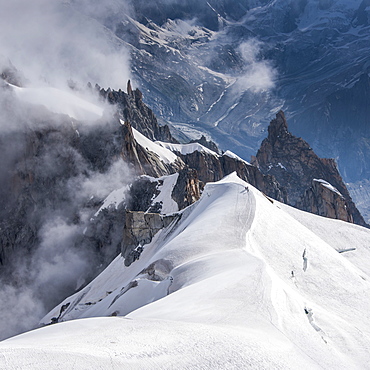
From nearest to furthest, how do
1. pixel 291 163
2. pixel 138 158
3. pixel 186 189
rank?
pixel 186 189, pixel 138 158, pixel 291 163

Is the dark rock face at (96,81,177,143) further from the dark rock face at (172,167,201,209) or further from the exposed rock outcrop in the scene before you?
the exposed rock outcrop

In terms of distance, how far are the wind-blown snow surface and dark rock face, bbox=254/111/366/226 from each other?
15484 centimetres

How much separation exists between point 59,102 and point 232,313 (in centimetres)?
11248

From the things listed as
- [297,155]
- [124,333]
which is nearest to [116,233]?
[124,333]

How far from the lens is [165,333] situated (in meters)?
11.3

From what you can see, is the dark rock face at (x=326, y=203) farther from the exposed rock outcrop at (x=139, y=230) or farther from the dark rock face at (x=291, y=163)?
the exposed rock outcrop at (x=139, y=230)

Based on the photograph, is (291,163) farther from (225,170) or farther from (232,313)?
(232,313)

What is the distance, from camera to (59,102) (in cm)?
11706

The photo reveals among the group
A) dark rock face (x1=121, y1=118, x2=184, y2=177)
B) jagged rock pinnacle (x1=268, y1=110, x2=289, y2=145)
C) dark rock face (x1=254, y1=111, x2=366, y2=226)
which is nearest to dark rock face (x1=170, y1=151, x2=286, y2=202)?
dark rock face (x1=121, y1=118, x2=184, y2=177)

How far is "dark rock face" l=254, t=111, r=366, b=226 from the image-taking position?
7185 inches

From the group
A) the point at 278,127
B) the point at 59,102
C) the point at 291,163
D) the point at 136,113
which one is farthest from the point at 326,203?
the point at 59,102

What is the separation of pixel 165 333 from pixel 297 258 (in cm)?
1448

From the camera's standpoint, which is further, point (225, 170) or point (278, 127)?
point (278, 127)

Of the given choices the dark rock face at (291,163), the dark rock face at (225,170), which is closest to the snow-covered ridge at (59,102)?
the dark rock face at (225,170)
